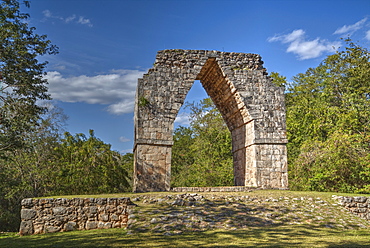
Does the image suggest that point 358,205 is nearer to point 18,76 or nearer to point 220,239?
point 220,239

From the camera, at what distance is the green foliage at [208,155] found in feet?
56.2

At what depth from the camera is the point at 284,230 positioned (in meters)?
6.11

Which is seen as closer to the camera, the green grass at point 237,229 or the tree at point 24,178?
the green grass at point 237,229

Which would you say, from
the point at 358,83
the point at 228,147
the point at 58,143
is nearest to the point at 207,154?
Answer: the point at 228,147

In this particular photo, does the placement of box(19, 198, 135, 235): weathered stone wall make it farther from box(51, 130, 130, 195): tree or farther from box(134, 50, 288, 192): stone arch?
box(51, 130, 130, 195): tree

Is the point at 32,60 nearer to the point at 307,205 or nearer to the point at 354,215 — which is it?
the point at 307,205

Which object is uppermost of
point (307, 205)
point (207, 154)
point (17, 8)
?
point (17, 8)

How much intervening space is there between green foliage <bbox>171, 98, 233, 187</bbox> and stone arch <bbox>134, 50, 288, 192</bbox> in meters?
5.35

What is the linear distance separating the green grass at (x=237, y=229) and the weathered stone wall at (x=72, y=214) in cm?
27

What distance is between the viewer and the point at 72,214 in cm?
685

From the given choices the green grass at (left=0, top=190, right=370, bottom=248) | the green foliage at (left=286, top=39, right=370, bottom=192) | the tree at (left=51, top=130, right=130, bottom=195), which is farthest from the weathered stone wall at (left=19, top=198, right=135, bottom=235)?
the green foliage at (left=286, top=39, right=370, bottom=192)

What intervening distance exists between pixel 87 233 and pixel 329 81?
17533 mm

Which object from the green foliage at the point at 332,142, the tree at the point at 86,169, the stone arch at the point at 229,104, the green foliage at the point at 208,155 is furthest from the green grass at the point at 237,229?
the green foliage at the point at 208,155

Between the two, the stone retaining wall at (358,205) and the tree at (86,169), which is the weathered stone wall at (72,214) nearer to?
the stone retaining wall at (358,205)
